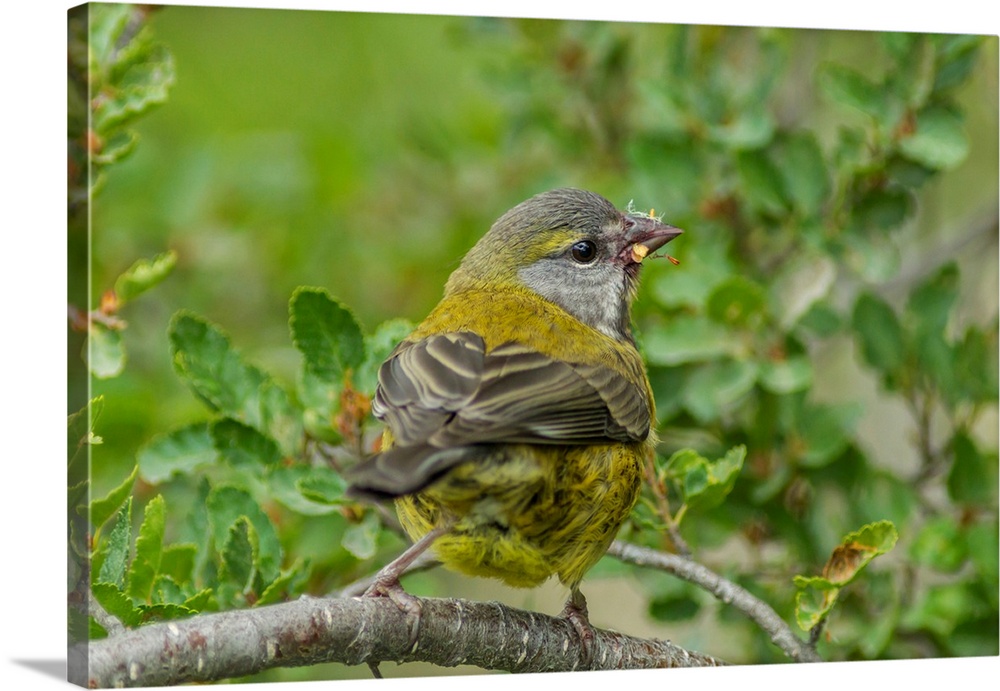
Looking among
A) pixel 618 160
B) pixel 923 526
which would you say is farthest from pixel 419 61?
pixel 923 526

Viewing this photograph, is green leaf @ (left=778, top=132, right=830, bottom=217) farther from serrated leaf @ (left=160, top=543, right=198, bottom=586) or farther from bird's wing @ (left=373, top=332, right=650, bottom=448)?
serrated leaf @ (left=160, top=543, right=198, bottom=586)

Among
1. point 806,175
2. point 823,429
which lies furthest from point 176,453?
point 806,175

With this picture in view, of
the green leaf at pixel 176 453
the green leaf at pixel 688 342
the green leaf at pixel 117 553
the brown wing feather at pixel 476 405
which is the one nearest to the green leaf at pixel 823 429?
the green leaf at pixel 688 342

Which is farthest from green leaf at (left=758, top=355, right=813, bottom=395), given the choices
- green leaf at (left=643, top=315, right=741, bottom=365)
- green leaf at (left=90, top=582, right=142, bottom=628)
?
green leaf at (left=90, top=582, right=142, bottom=628)

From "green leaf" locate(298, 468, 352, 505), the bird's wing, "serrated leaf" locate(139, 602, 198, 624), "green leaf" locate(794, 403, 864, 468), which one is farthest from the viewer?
"green leaf" locate(794, 403, 864, 468)

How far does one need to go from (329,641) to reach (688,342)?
211 centimetres

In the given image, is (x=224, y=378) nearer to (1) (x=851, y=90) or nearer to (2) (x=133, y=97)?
(2) (x=133, y=97)

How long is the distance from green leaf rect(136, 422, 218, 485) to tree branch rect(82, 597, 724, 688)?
713mm

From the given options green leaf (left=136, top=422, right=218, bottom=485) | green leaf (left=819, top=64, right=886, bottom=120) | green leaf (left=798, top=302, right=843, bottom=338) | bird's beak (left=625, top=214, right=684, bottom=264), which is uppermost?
green leaf (left=819, top=64, right=886, bottom=120)

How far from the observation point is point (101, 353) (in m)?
4.11

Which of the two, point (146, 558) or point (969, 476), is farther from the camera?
point (969, 476)

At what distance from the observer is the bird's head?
4684mm

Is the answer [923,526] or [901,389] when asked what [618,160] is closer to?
[901,389]

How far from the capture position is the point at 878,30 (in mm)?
5383
